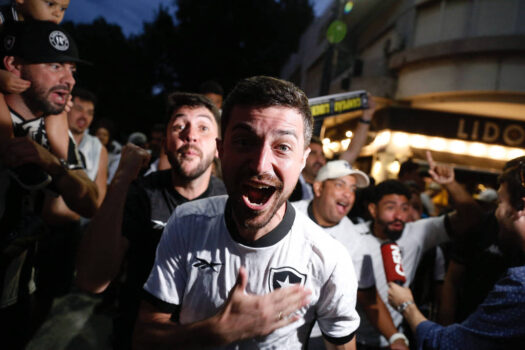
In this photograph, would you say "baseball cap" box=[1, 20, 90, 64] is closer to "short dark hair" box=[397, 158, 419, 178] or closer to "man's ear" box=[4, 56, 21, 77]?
"man's ear" box=[4, 56, 21, 77]

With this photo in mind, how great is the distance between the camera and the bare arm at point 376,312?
259cm

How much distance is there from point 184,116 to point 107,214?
37.0 inches

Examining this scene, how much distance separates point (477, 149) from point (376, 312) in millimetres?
11241

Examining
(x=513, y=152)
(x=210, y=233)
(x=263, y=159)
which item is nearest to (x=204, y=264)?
(x=210, y=233)

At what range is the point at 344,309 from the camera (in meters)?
1.62

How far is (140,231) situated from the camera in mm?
2049

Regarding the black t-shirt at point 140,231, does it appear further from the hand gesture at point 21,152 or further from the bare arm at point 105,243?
the hand gesture at point 21,152

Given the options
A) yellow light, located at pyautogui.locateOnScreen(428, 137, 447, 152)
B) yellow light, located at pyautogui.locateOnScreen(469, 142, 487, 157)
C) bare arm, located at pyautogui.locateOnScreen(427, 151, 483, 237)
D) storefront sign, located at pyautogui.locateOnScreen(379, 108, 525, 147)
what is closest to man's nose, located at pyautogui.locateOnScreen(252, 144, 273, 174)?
bare arm, located at pyautogui.locateOnScreen(427, 151, 483, 237)

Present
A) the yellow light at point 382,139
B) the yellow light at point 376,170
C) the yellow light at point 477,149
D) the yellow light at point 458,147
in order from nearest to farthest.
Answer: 1. the yellow light at point 477,149
2. the yellow light at point 458,147
3. the yellow light at point 376,170
4. the yellow light at point 382,139

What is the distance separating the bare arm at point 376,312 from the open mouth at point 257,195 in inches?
65.9

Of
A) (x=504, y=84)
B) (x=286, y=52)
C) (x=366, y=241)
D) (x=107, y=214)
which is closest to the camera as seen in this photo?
(x=107, y=214)

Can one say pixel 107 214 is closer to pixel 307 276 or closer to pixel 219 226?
pixel 219 226

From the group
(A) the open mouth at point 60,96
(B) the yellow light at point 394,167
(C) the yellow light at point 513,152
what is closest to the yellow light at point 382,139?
(B) the yellow light at point 394,167

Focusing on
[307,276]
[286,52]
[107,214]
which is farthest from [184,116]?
[286,52]
